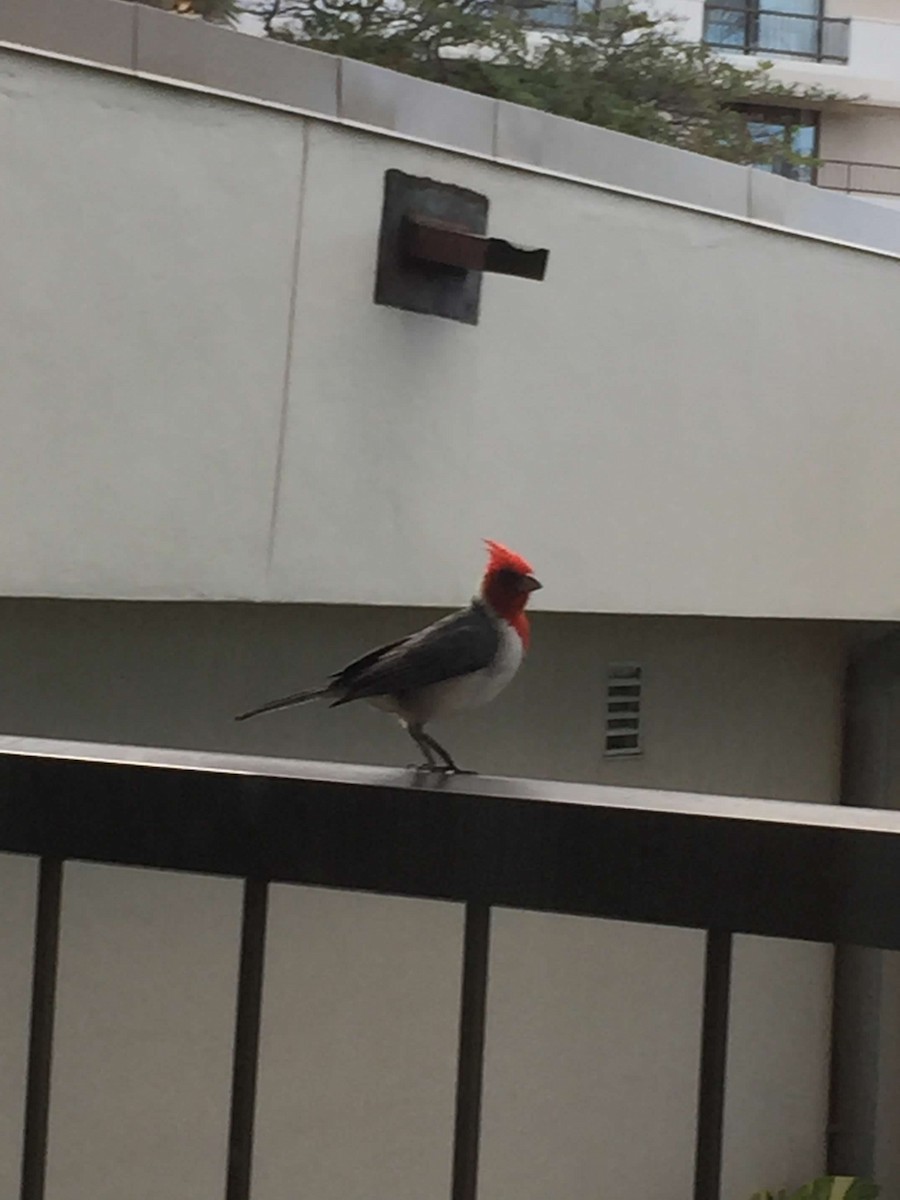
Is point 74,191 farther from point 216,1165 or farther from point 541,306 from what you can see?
point 216,1165

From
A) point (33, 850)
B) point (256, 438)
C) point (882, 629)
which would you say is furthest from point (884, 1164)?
point (33, 850)

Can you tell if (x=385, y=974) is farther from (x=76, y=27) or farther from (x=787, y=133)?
(x=787, y=133)

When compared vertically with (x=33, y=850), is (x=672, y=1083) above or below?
below

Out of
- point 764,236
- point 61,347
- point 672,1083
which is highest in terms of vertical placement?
point 764,236

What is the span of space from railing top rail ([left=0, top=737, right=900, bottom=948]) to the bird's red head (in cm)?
93

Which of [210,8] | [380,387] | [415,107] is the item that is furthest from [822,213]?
[210,8]

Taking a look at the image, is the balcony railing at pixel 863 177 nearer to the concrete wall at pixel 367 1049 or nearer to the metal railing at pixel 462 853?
the concrete wall at pixel 367 1049

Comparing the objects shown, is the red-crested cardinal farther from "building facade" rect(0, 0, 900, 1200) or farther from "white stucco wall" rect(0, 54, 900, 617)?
"white stucco wall" rect(0, 54, 900, 617)

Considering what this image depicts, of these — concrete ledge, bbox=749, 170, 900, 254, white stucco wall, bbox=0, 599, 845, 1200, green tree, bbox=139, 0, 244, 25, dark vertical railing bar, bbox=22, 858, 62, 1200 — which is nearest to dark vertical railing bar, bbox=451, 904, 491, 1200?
dark vertical railing bar, bbox=22, 858, 62, 1200

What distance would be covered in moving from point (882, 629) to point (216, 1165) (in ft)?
8.31

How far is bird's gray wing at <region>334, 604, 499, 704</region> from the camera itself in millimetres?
1636

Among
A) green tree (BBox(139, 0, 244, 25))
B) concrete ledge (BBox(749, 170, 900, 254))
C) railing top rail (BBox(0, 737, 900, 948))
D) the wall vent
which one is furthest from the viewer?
the wall vent

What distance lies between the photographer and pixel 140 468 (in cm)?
267

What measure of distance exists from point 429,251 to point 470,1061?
2.37m
